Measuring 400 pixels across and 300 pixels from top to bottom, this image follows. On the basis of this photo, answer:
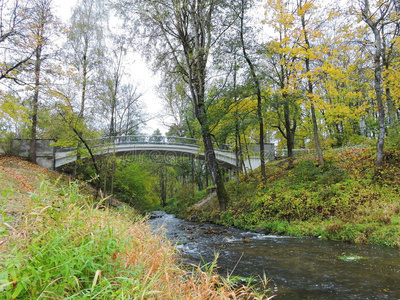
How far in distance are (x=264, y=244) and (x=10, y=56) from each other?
1357cm

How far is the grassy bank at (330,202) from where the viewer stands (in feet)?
21.9

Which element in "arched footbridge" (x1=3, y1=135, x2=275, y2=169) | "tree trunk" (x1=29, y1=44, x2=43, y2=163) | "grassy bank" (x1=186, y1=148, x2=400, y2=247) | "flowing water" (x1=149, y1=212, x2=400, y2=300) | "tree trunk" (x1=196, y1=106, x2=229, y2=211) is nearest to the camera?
"flowing water" (x1=149, y1=212, x2=400, y2=300)

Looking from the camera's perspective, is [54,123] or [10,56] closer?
[10,56]

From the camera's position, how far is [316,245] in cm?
627

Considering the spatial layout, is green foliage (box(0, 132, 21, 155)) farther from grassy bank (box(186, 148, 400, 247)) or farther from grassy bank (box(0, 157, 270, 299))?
grassy bank (box(0, 157, 270, 299))

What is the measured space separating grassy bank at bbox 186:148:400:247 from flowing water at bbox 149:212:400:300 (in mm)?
770

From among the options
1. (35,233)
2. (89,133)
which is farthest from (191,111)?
(35,233)

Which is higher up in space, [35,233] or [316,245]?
[35,233]

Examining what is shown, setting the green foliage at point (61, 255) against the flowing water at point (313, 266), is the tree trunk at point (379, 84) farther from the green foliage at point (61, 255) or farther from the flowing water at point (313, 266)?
the green foliage at point (61, 255)

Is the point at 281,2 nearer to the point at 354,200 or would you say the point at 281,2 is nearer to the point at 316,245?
the point at 354,200

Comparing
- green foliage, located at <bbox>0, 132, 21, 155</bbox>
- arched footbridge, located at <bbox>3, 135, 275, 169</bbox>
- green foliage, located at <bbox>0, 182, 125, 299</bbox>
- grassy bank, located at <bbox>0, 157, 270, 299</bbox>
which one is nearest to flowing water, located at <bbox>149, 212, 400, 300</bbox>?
grassy bank, located at <bbox>0, 157, 270, 299</bbox>

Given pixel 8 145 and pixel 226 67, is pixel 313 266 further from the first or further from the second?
pixel 8 145

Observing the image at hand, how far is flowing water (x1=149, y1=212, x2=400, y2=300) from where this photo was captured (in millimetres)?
3361

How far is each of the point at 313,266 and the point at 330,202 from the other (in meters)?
4.96
